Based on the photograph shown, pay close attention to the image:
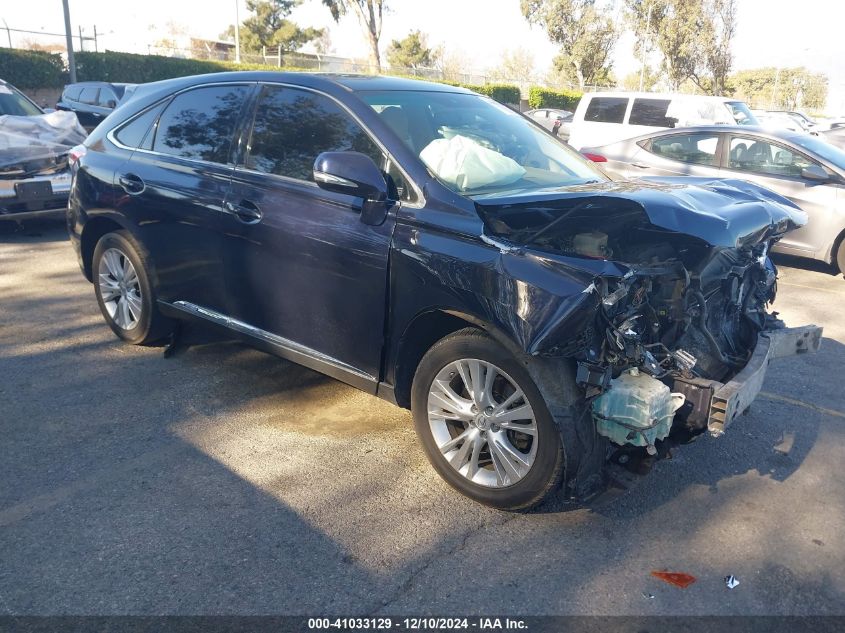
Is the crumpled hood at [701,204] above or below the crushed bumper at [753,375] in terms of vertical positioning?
above

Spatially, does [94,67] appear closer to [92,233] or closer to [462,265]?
[92,233]

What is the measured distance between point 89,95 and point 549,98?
2684 centimetres

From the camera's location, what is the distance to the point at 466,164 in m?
3.81

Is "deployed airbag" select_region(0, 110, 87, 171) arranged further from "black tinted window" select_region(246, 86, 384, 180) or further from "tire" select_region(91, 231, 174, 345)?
"black tinted window" select_region(246, 86, 384, 180)

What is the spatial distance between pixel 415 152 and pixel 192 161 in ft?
5.22

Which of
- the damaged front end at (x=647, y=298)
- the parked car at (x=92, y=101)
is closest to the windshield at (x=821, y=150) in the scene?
the damaged front end at (x=647, y=298)

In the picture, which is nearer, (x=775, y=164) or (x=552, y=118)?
(x=775, y=164)

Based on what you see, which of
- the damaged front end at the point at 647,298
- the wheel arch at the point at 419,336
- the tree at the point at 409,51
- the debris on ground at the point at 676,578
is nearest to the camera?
the debris on ground at the point at 676,578

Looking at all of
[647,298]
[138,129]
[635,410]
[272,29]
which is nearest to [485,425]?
[635,410]

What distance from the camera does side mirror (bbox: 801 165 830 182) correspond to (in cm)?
805

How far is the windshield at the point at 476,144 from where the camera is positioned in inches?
149

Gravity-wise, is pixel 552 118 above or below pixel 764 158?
below

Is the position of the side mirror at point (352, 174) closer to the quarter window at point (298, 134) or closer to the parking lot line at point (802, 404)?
the quarter window at point (298, 134)

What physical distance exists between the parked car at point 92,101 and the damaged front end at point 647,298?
1701 cm
